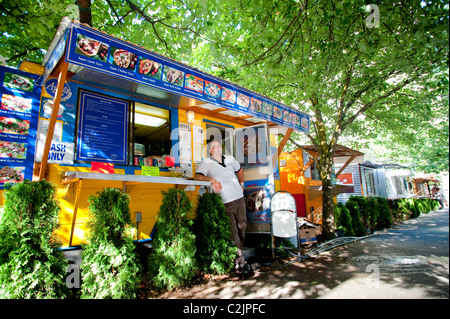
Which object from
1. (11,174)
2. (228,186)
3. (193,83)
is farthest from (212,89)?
(11,174)

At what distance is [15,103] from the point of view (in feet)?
11.9

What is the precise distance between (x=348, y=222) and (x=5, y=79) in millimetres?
10715

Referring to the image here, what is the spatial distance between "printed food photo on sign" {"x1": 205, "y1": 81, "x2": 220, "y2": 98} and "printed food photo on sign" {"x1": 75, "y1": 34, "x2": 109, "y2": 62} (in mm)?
1864

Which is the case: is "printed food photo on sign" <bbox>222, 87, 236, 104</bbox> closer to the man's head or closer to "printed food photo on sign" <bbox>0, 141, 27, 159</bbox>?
the man's head

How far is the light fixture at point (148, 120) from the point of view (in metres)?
5.18

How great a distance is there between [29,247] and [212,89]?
3.72 metres

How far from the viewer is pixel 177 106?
18.5ft

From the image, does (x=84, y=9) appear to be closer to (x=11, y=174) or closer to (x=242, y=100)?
(x=11, y=174)

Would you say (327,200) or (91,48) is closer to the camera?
(91,48)

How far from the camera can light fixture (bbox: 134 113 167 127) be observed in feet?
17.0

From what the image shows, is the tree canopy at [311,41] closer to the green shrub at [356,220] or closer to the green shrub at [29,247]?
the green shrub at [356,220]

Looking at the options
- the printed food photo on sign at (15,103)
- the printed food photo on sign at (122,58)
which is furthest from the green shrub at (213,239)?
the printed food photo on sign at (15,103)
